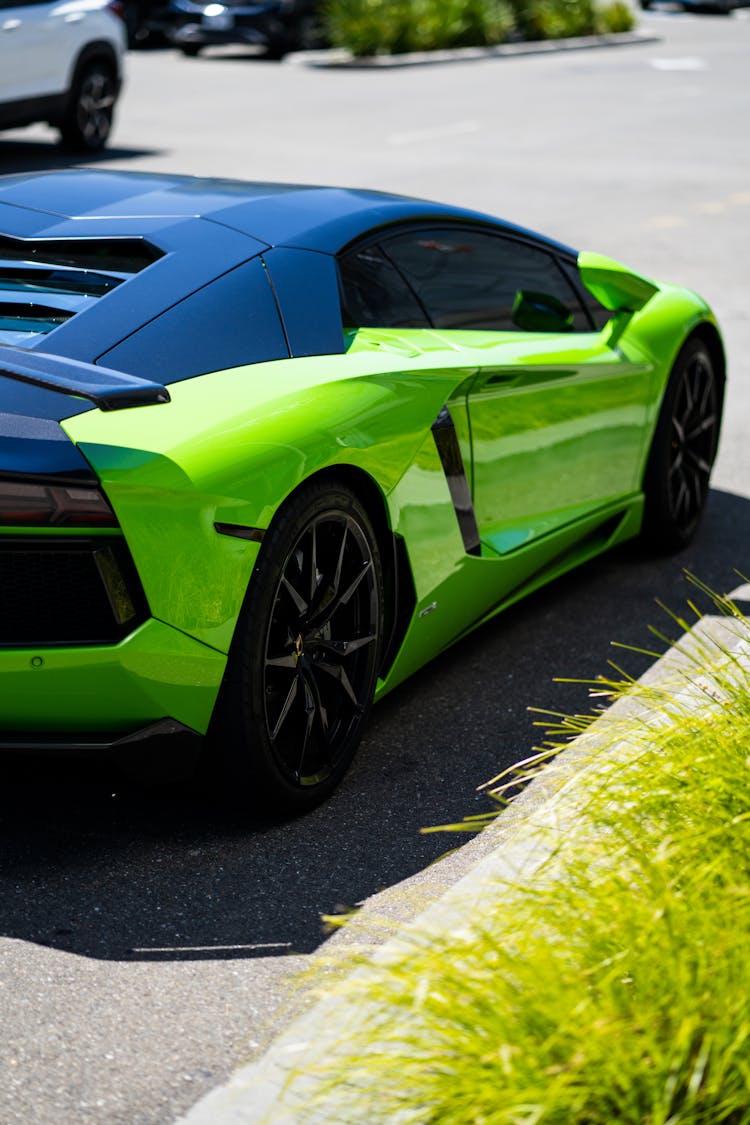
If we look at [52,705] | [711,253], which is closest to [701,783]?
[52,705]

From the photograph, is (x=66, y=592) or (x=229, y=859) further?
(x=229, y=859)

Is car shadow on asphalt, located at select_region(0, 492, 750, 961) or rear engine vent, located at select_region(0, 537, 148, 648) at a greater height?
rear engine vent, located at select_region(0, 537, 148, 648)

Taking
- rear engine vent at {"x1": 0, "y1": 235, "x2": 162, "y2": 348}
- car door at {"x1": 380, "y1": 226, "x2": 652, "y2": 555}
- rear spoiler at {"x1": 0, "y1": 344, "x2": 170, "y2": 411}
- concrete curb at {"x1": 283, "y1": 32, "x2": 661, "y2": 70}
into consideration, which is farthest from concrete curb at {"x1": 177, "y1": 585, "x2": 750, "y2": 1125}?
concrete curb at {"x1": 283, "y1": 32, "x2": 661, "y2": 70}

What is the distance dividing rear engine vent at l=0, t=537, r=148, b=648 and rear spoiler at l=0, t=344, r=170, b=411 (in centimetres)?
30

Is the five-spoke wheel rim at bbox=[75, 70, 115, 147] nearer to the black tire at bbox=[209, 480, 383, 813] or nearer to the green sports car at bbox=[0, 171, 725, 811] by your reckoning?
the green sports car at bbox=[0, 171, 725, 811]

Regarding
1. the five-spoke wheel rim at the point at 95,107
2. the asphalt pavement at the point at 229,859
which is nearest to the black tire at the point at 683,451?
the asphalt pavement at the point at 229,859

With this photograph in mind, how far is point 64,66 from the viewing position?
15.5 m

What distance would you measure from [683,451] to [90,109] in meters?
11.4

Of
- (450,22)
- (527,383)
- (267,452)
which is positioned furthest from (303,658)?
(450,22)

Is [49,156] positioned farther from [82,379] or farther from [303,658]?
[82,379]

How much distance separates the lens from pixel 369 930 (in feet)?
11.6

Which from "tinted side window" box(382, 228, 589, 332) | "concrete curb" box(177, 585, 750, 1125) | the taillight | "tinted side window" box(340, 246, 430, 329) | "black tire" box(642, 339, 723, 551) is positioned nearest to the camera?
"concrete curb" box(177, 585, 750, 1125)

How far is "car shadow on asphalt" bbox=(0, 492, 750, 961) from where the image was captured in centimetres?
354

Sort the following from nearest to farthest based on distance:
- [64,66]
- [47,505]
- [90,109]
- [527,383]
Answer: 1. [47,505]
2. [527,383]
3. [64,66]
4. [90,109]
